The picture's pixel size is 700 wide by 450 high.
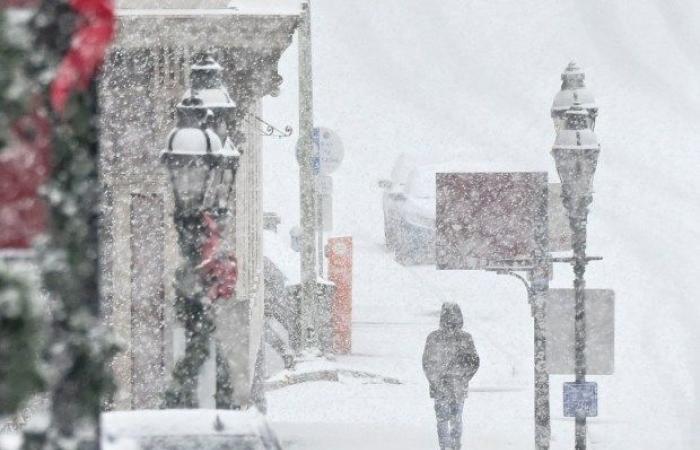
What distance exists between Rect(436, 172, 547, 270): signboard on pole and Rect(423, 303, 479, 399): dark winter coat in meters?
0.90

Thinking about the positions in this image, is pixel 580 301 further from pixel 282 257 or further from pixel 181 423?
pixel 282 257

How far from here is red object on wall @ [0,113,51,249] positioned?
2.34 meters

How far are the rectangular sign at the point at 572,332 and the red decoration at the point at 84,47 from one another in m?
9.25

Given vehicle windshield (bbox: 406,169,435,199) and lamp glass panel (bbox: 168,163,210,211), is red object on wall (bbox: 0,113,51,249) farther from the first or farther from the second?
vehicle windshield (bbox: 406,169,435,199)

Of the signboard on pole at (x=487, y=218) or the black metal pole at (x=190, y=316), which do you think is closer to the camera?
the black metal pole at (x=190, y=316)

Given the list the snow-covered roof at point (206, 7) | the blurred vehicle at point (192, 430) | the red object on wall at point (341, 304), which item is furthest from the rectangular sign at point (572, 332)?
the red object on wall at point (341, 304)

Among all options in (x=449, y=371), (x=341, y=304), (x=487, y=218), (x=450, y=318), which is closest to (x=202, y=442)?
(x=487, y=218)

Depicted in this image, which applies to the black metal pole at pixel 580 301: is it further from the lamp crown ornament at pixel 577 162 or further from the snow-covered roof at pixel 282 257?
the snow-covered roof at pixel 282 257

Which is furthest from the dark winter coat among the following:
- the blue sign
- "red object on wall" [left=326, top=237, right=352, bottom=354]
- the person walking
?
"red object on wall" [left=326, top=237, right=352, bottom=354]

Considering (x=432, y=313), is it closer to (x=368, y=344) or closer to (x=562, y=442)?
(x=368, y=344)

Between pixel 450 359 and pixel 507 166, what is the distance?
1599 centimetres

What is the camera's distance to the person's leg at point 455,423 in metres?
12.7

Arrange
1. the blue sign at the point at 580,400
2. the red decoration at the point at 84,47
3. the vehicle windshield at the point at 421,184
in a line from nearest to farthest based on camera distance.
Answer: the red decoration at the point at 84,47 → the blue sign at the point at 580,400 → the vehicle windshield at the point at 421,184

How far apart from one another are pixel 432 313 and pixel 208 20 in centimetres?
1237
